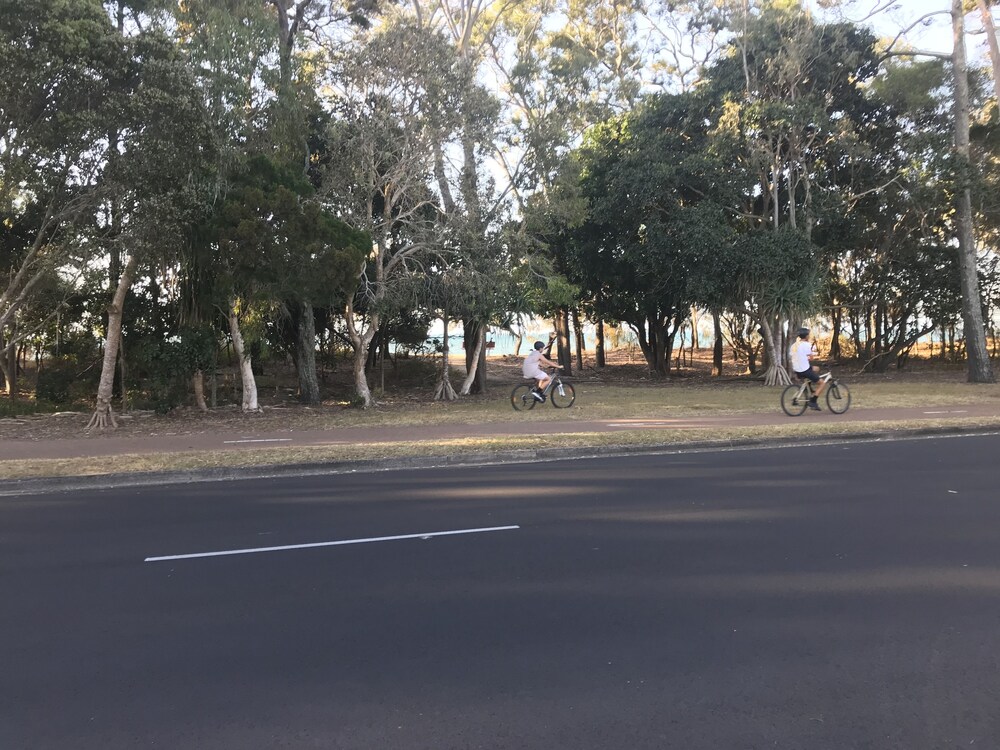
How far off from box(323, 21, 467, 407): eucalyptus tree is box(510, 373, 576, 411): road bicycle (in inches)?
162

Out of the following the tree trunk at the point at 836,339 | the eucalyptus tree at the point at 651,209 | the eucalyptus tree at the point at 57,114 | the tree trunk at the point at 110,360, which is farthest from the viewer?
the tree trunk at the point at 836,339

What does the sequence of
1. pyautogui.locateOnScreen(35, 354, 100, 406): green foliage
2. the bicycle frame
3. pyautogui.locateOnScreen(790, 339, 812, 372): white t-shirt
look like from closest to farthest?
pyautogui.locateOnScreen(790, 339, 812, 372): white t-shirt < the bicycle frame < pyautogui.locateOnScreen(35, 354, 100, 406): green foliage

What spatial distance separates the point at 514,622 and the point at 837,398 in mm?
14123

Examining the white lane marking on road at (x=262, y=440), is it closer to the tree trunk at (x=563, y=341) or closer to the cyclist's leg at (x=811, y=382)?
the cyclist's leg at (x=811, y=382)

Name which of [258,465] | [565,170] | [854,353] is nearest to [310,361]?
[565,170]

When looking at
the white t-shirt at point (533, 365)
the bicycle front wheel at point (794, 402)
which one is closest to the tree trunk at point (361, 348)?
the white t-shirt at point (533, 365)

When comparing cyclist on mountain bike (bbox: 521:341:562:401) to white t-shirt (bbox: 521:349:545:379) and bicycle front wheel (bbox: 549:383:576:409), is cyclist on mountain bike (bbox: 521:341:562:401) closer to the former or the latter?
white t-shirt (bbox: 521:349:545:379)

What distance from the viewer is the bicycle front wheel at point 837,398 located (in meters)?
16.8

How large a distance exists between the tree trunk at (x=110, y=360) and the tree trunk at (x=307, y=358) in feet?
16.5

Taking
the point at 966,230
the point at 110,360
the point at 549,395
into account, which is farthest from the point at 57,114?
the point at 966,230

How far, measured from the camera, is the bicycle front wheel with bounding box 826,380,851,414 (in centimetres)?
1684

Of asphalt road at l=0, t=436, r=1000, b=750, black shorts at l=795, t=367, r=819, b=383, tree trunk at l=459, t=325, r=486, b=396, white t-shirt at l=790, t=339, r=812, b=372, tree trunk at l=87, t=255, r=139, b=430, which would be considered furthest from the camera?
tree trunk at l=459, t=325, r=486, b=396

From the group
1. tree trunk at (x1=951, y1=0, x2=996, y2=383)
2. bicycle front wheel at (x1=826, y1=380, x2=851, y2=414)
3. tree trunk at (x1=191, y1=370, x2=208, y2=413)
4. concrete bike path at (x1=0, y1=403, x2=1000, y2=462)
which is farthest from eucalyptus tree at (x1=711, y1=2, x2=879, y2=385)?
tree trunk at (x1=191, y1=370, x2=208, y2=413)

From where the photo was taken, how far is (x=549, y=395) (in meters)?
19.6
